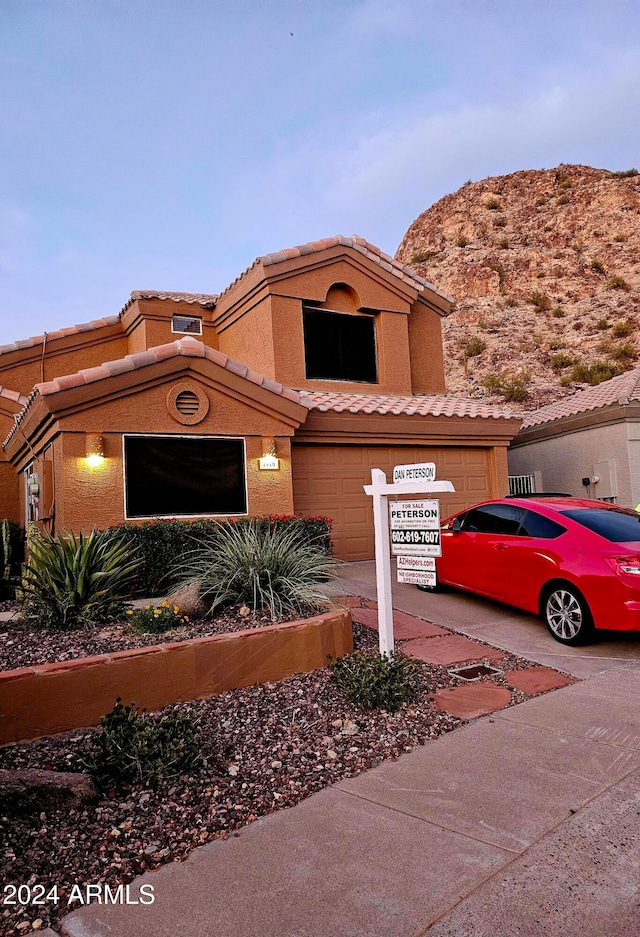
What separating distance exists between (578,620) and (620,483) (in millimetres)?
10493

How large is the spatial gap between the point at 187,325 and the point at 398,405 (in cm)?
618

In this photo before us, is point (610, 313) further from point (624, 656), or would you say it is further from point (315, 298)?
point (624, 656)

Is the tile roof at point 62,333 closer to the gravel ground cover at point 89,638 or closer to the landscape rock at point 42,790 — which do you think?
the gravel ground cover at point 89,638

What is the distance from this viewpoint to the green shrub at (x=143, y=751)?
13.2ft

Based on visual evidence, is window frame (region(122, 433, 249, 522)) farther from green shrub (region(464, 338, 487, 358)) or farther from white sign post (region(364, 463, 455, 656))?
green shrub (region(464, 338, 487, 358))

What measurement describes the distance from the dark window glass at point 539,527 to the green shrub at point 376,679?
8.95 ft

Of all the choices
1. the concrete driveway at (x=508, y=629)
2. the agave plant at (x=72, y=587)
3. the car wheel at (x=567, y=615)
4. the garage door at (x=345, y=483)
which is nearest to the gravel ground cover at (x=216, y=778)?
the concrete driveway at (x=508, y=629)

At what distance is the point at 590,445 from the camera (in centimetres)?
1748

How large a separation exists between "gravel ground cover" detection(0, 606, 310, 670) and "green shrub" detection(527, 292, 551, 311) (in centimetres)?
3714

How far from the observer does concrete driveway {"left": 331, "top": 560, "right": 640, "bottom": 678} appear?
268 inches

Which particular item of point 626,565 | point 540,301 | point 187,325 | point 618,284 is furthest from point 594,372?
point 626,565

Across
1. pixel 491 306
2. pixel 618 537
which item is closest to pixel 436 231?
pixel 491 306

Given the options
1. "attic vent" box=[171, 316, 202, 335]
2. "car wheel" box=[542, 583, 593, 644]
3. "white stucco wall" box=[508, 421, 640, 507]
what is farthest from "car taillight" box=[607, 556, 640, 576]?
"attic vent" box=[171, 316, 202, 335]

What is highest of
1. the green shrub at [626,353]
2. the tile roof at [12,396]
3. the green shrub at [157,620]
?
the green shrub at [626,353]
